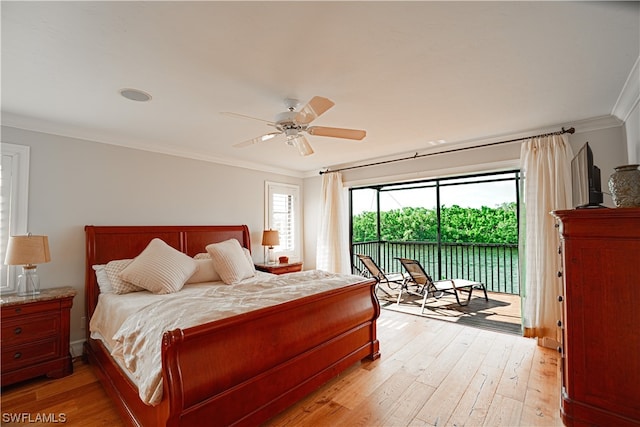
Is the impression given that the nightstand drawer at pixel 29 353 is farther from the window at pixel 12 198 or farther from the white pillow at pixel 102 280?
the window at pixel 12 198

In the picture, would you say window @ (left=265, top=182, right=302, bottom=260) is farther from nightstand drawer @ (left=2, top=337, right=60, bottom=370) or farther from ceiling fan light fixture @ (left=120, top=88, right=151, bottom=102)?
nightstand drawer @ (left=2, top=337, right=60, bottom=370)

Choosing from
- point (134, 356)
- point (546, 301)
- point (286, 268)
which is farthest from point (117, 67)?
point (546, 301)

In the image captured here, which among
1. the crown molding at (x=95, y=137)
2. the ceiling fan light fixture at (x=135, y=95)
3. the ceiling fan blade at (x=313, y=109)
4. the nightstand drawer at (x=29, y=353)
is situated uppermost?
the ceiling fan light fixture at (x=135, y=95)

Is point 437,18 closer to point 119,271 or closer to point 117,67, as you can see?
point 117,67

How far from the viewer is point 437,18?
1.59 metres

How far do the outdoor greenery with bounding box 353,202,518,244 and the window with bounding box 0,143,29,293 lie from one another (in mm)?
5060

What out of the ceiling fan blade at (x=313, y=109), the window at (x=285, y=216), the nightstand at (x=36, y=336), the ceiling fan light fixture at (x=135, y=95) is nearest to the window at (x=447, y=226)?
the window at (x=285, y=216)

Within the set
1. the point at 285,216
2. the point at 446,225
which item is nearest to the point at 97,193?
the point at 285,216

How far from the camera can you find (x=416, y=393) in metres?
2.46

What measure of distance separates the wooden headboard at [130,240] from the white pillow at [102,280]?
0.44 ft

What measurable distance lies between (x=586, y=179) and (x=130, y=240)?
15.0ft

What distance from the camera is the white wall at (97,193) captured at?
3.09 meters

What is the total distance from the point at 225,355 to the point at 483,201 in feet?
19.8

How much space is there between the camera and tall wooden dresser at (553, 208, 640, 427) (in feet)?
6.23
